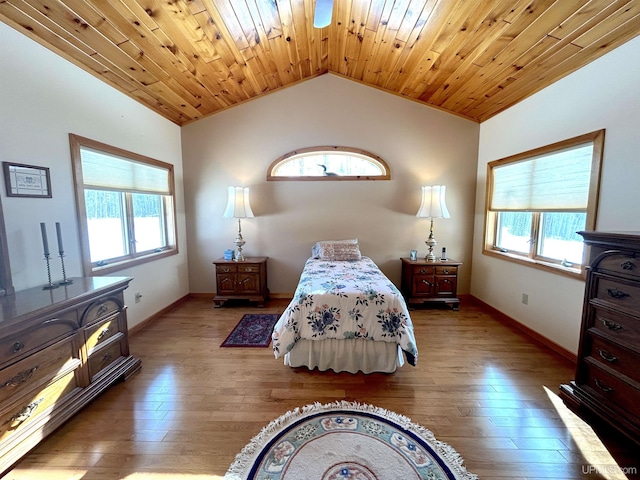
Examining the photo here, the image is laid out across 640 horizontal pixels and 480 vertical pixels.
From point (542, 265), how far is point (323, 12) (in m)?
3.06

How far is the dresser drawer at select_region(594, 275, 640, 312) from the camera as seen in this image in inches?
54.4

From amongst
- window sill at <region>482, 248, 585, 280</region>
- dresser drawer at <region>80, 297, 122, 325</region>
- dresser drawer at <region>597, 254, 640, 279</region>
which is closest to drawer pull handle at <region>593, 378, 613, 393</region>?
dresser drawer at <region>597, 254, 640, 279</region>

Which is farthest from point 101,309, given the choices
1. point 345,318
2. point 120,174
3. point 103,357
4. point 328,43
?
point 328,43

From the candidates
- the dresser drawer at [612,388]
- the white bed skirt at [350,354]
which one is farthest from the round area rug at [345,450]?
the dresser drawer at [612,388]

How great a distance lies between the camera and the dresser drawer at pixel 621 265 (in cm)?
137

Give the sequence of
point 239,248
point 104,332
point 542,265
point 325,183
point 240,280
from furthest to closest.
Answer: point 325,183 → point 239,248 → point 240,280 → point 542,265 → point 104,332

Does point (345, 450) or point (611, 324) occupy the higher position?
point (611, 324)

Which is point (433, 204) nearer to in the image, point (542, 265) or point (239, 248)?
point (542, 265)

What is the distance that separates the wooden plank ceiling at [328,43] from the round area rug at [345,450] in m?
2.99

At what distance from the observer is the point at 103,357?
6.10ft

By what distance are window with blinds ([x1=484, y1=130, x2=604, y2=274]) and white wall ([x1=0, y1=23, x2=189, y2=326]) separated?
172 inches

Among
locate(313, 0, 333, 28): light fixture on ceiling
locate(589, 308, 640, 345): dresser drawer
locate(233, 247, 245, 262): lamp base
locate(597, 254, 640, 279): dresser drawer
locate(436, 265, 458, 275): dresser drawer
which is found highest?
locate(313, 0, 333, 28): light fixture on ceiling

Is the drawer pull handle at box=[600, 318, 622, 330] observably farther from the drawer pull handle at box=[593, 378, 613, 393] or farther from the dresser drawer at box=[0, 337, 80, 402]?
the dresser drawer at box=[0, 337, 80, 402]

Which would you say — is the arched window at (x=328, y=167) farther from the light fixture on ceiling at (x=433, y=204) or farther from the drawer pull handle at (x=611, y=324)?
the drawer pull handle at (x=611, y=324)
